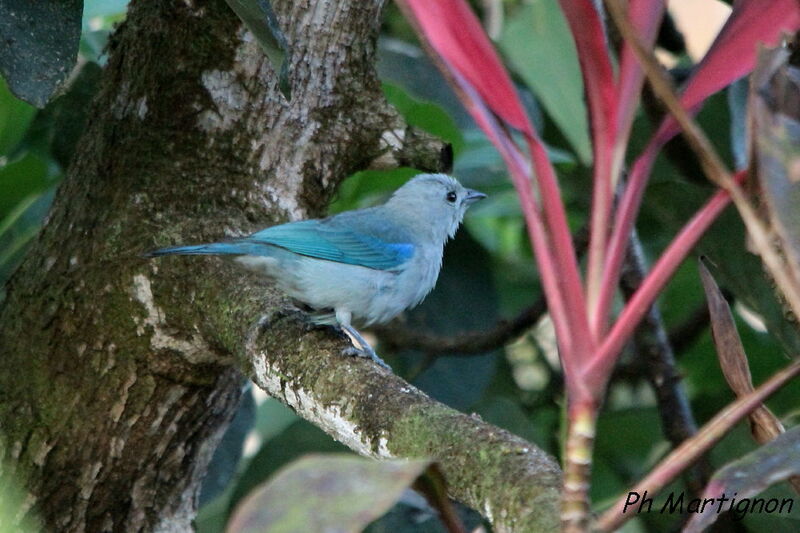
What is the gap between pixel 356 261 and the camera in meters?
2.84

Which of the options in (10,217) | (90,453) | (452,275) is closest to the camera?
(90,453)

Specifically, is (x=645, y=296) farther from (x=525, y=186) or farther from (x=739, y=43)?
(x=739, y=43)

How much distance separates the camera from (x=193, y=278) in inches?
78.2

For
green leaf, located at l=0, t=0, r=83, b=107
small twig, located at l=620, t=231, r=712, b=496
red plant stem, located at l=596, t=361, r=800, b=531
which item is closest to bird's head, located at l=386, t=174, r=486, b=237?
small twig, located at l=620, t=231, r=712, b=496

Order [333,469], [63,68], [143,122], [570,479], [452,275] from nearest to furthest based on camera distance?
1. [333,469]
2. [570,479]
3. [63,68]
4. [143,122]
5. [452,275]

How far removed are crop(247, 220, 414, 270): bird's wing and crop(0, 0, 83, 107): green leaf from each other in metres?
0.76

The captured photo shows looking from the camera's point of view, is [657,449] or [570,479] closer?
[570,479]

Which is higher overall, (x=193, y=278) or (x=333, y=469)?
(x=333, y=469)

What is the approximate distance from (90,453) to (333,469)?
1.22 meters

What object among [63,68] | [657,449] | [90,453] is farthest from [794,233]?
[657,449]

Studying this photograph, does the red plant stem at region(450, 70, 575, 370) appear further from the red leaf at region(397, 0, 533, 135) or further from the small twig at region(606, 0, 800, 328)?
the small twig at region(606, 0, 800, 328)

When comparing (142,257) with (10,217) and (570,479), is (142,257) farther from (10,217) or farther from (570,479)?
(570,479)

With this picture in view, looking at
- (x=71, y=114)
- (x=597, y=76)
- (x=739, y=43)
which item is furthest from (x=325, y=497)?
(x=71, y=114)

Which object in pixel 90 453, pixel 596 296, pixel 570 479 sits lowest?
pixel 90 453
